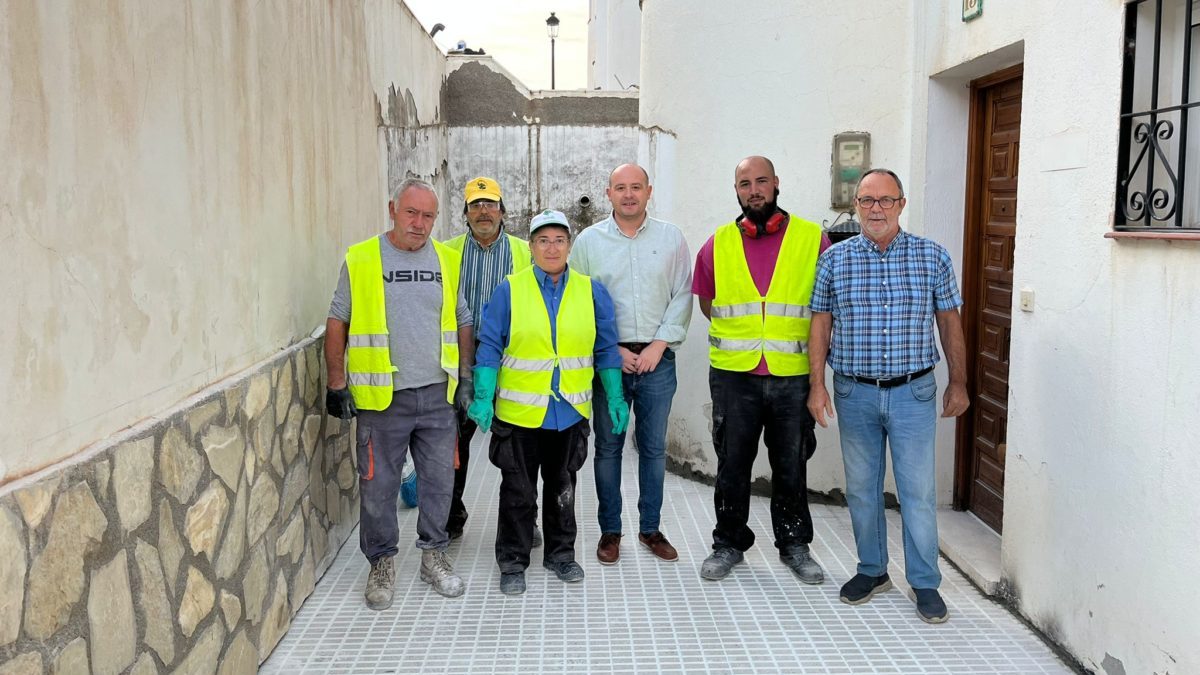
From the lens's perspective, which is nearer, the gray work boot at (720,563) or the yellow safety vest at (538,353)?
the yellow safety vest at (538,353)

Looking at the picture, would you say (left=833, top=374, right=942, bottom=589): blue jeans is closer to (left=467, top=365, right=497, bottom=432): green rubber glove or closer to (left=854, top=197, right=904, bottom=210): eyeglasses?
(left=854, top=197, right=904, bottom=210): eyeglasses

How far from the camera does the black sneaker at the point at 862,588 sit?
12.9ft

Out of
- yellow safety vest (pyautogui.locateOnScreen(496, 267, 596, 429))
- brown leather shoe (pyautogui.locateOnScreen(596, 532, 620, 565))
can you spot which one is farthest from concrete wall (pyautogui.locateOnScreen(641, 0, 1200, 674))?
yellow safety vest (pyautogui.locateOnScreen(496, 267, 596, 429))

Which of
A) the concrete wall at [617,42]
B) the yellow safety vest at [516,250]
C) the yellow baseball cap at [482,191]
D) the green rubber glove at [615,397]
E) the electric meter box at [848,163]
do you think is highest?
the concrete wall at [617,42]

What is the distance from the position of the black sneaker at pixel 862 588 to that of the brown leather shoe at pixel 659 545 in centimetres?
79

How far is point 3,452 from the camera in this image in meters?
1.89

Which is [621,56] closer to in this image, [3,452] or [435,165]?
[435,165]

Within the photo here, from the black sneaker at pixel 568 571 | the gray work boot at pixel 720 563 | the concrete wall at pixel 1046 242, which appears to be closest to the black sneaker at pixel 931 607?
the concrete wall at pixel 1046 242

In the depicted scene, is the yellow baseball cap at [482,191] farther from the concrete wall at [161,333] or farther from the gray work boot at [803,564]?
the gray work boot at [803,564]

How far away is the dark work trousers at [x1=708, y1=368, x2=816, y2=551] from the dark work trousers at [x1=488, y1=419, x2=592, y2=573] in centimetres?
62

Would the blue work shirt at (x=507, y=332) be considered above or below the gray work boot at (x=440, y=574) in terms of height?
above

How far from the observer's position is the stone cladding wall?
1961 mm

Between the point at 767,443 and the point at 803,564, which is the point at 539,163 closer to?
the point at 767,443

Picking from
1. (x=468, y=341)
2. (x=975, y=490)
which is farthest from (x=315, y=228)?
(x=975, y=490)
